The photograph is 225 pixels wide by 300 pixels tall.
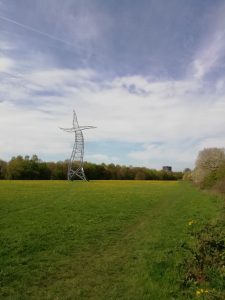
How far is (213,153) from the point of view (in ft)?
249

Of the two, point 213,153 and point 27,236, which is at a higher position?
point 213,153

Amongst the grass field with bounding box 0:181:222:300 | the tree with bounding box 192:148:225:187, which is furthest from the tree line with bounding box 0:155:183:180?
the grass field with bounding box 0:181:222:300

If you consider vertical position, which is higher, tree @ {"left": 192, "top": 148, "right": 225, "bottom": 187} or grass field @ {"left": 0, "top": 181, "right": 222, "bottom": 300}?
tree @ {"left": 192, "top": 148, "right": 225, "bottom": 187}

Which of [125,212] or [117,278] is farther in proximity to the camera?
[125,212]

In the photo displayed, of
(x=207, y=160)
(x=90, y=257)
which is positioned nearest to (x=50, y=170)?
(x=207, y=160)

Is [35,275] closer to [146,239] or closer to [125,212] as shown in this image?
[146,239]

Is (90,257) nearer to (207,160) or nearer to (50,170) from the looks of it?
(207,160)

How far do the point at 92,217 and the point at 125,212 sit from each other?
332 cm

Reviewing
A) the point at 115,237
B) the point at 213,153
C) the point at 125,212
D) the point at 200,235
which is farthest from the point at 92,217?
the point at 213,153

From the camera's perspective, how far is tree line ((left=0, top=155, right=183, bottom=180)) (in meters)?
118

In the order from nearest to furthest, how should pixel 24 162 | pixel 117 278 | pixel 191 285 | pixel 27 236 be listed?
pixel 191 285 < pixel 117 278 < pixel 27 236 < pixel 24 162

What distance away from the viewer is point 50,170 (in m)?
124

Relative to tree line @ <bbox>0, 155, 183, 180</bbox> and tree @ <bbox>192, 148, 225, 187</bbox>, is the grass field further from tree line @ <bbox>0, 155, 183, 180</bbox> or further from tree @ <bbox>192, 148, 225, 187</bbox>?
tree line @ <bbox>0, 155, 183, 180</bbox>

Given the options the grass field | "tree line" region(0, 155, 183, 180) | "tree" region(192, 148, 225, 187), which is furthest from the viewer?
"tree line" region(0, 155, 183, 180)
